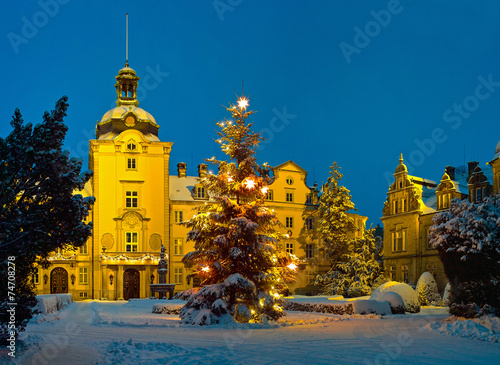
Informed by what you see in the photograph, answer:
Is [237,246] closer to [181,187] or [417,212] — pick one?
[417,212]

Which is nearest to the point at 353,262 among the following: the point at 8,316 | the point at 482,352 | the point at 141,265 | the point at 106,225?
the point at 141,265

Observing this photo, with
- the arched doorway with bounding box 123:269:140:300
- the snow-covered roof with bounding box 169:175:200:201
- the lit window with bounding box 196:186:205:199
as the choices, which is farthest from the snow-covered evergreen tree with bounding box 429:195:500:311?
the snow-covered roof with bounding box 169:175:200:201

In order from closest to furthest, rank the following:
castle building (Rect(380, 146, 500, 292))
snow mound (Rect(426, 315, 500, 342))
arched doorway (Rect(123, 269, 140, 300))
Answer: snow mound (Rect(426, 315, 500, 342)), castle building (Rect(380, 146, 500, 292)), arched doorway (Rect(123, 269, 140, 300))

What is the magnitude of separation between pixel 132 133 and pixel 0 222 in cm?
4249

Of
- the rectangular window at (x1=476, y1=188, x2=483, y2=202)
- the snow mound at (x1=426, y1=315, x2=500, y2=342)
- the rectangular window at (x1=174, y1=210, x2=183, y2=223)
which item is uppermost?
the rectangular window at (x1=476, y1=188, x2=483, y2=202)

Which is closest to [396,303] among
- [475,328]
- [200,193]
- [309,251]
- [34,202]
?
[475,328]

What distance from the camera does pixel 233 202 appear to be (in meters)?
24.2

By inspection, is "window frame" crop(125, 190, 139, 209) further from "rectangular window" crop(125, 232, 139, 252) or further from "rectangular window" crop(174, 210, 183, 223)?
"rectangular window" crop(174, 210, 183, 223)

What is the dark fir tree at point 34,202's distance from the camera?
500 inches

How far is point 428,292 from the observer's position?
38031 mm

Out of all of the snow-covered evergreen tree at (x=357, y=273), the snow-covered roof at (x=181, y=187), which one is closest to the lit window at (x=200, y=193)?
the snow-covered roof at (x=181, y=187)

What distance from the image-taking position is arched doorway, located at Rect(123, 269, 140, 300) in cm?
5284

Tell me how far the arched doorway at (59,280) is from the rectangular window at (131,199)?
8485 mm

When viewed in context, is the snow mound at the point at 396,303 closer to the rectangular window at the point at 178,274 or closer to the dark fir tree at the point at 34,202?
the dark fir tree at the point at 34,202
